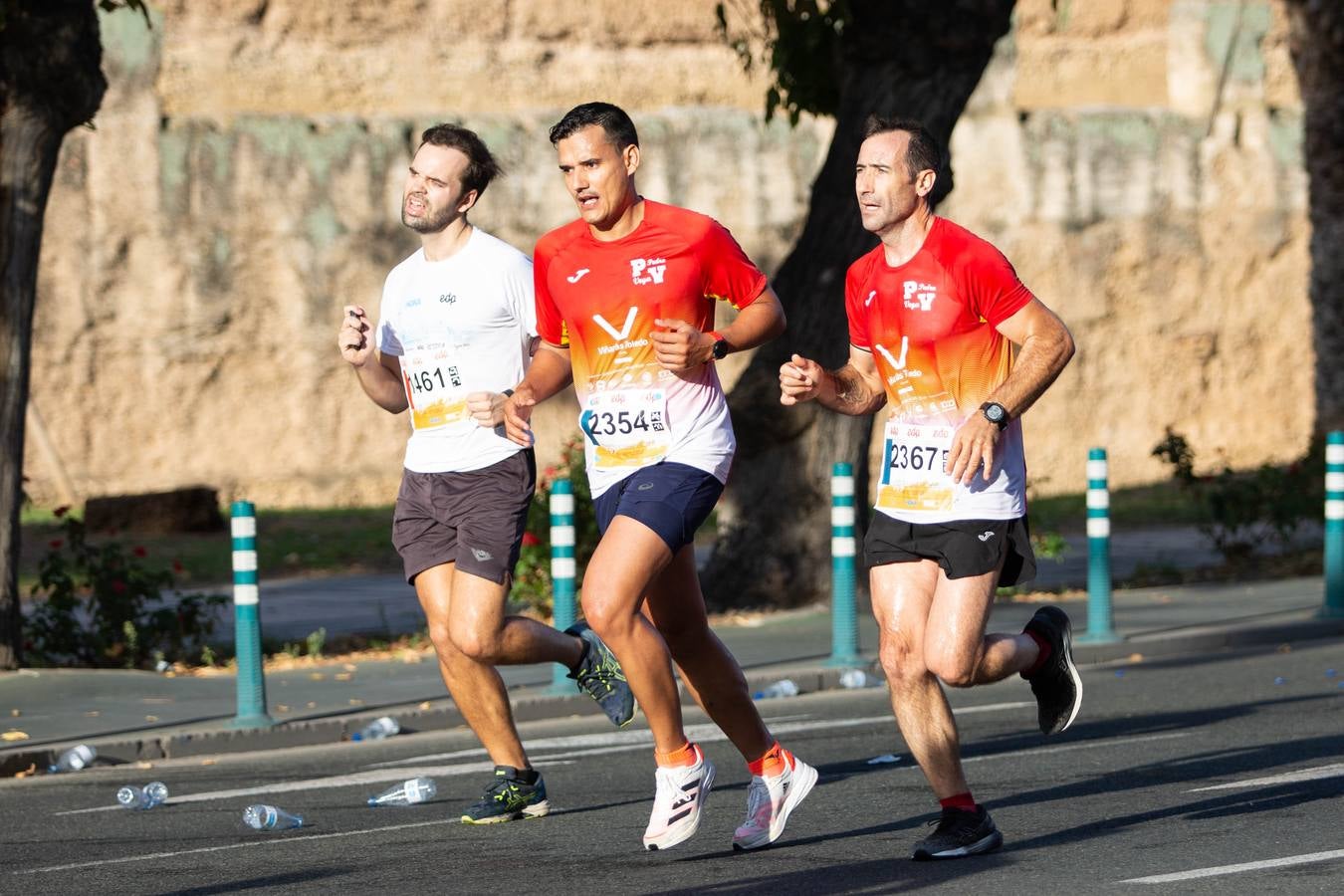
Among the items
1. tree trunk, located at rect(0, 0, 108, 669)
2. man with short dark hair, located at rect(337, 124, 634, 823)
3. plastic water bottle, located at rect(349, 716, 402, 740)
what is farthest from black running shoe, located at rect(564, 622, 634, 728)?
tree trunk, located at rect(0, 0, 108, 669)

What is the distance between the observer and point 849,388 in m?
7.29

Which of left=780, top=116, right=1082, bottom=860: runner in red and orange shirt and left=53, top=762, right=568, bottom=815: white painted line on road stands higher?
left=780, top=116, right=1082, bottom=860: runner in red and orange shirt

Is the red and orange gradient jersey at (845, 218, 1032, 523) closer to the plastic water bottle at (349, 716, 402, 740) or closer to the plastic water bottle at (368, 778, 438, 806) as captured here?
the plastic water bottle at (368, 778, 438, 806)

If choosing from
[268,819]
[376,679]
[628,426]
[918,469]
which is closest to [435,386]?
[628,426]

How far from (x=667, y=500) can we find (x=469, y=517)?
1.01m

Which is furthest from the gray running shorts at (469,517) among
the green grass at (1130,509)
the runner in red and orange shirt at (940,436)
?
A: the green grass at (1130,509)

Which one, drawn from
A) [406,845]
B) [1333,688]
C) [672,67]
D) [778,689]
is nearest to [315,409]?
[672,67]

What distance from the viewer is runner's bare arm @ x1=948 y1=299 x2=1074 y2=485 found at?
6840mm

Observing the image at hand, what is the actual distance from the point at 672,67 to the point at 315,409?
5656 millimetres

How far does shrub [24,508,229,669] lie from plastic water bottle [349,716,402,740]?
8.12ft

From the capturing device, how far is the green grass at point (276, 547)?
18594 millimetres

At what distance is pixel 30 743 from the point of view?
34.7ft

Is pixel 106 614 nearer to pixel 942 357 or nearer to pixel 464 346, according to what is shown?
pixel 464 346

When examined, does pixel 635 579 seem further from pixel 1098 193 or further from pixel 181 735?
pixel 1098 193
